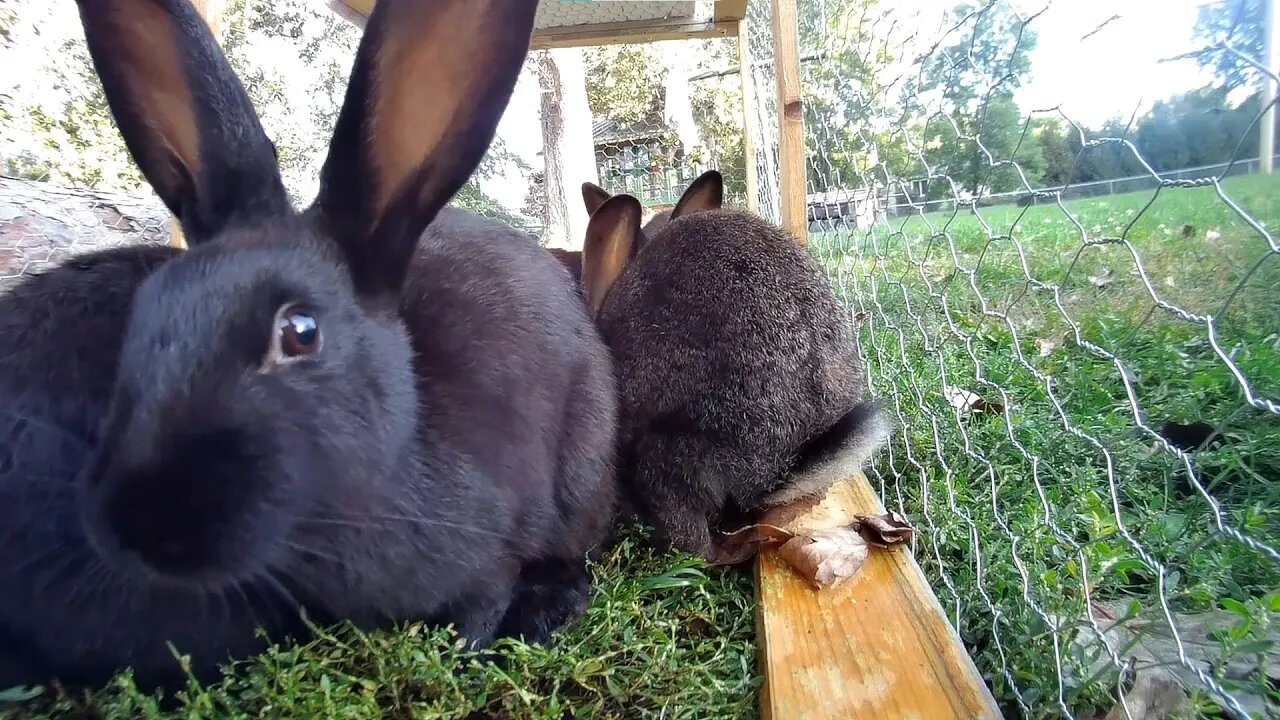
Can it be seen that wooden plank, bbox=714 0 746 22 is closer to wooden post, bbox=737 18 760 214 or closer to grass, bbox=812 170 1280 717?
wooden post, bbox=737 18 760 214

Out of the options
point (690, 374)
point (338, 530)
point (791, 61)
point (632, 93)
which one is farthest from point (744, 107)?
point (632, 93)

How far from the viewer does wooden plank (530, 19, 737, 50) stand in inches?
107

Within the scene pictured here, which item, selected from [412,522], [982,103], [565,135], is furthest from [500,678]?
[565,135]

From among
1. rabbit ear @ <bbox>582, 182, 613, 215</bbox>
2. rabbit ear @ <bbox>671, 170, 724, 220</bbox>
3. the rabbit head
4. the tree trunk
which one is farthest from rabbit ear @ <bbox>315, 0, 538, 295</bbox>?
the tree trunk

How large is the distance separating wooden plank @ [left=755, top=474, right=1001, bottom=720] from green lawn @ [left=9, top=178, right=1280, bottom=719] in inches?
1.7

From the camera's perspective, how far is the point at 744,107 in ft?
10.3

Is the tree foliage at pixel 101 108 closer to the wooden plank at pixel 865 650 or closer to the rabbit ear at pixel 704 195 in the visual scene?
the rabbit ear at pixel 704 195

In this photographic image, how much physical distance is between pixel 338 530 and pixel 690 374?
0.66 meters

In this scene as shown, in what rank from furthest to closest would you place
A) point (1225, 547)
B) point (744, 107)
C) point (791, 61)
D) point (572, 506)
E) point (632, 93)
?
1. point (632, 93)
2. point (744, 107)
3. point (791, 61)
4. point (572, 506)
5. point (1225, 547)

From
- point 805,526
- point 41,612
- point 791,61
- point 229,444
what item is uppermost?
point 791,61

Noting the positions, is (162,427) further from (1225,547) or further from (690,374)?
(1225,547)

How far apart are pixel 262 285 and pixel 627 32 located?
2431 mm

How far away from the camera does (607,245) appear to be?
178cm

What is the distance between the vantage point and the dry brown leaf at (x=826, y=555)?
110cm
